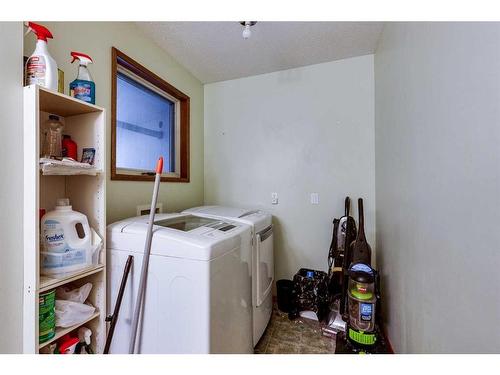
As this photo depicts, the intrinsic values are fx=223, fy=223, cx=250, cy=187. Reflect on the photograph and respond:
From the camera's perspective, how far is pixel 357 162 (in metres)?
2.08

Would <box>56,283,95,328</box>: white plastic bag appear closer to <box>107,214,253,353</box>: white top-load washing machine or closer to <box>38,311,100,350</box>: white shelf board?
<box>38,311,100,350</box>: white shelf board

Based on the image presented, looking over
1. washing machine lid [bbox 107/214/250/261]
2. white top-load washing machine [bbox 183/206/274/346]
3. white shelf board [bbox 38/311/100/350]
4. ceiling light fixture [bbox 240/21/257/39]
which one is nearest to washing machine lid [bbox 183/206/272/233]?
white top-load washing machine [bbox 183/206/274/346]

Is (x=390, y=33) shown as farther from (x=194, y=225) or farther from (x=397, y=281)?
(x=194, y=225)

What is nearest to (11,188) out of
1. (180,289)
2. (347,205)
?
(180,289)

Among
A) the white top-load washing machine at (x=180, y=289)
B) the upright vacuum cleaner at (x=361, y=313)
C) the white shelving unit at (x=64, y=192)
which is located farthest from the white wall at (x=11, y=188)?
the upright vacuum cleaner at (x=361, y=313)

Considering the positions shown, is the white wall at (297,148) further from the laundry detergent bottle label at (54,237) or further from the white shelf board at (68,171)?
the laundry detergent bottle label at (54,237)

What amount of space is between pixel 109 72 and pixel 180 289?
4.64ft

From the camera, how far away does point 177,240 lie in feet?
3.45

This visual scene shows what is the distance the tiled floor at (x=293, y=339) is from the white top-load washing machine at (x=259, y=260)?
0.09 m

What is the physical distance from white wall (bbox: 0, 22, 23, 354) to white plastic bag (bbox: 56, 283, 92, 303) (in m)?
0.18

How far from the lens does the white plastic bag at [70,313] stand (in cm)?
94

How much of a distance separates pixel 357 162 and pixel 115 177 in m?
2.00

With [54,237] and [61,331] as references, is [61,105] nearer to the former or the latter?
[54,237]

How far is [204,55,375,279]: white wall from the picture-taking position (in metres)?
2.08
